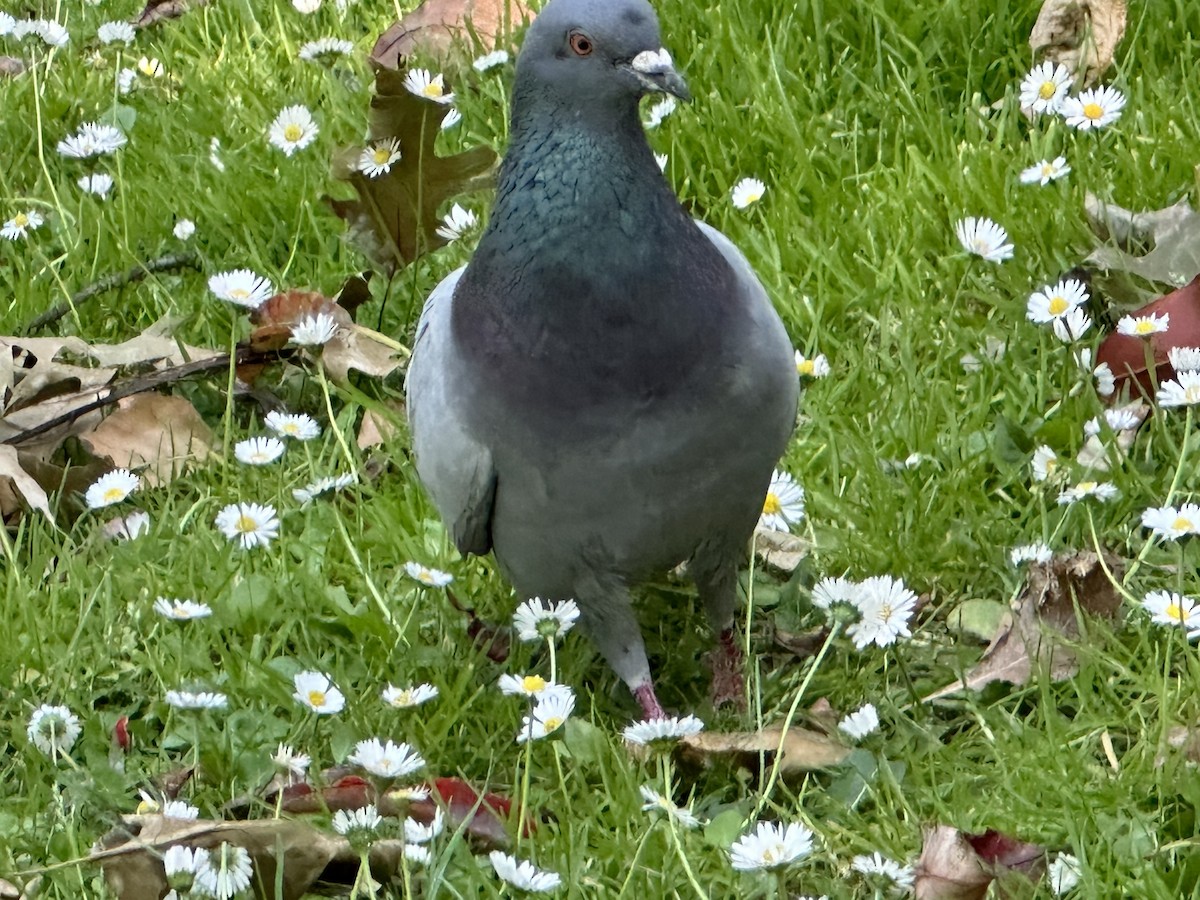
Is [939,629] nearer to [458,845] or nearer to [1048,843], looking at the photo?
[1048,843]

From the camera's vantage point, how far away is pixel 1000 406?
3.92 meters

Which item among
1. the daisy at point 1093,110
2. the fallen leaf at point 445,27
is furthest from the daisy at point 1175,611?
the fallen leaf at point 445,27

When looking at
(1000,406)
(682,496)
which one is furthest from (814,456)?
(682,496)

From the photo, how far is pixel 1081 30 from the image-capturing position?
4520 millimetres

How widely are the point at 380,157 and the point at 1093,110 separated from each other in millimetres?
1555

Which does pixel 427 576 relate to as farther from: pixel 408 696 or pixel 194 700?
pixel 194 700

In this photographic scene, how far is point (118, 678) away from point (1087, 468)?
1.88m

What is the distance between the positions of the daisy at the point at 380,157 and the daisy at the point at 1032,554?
1.68m

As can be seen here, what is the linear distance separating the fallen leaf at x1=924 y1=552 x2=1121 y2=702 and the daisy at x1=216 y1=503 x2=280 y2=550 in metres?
1.26

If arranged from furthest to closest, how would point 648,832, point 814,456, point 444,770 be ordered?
point 814,456
point 444,770
point 648,832

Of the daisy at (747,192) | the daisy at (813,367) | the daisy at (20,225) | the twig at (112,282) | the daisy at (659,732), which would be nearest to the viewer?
the daisy at (659,732)

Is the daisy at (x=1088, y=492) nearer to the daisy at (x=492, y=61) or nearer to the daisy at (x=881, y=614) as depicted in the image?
the daisy at (x=881, y=614)

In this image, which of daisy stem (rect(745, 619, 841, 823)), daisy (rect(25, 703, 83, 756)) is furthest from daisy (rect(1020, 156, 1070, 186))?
daisy (rect(25, 703, 83, 756))

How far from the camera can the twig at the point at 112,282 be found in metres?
4.60
